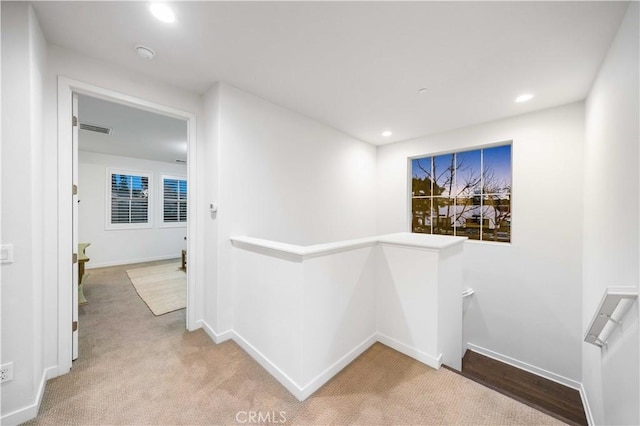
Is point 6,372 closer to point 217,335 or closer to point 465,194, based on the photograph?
point 217,335

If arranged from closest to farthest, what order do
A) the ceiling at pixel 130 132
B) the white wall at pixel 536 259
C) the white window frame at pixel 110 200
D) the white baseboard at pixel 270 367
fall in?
the white baseboard at pixel 270 367
the white wall at pixel 536 259
the ceiling at pixel 130 132
the white window frame at pixel 110 200

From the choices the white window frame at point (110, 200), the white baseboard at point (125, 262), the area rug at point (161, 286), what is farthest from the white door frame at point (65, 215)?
the white window frame at point (110, 200)

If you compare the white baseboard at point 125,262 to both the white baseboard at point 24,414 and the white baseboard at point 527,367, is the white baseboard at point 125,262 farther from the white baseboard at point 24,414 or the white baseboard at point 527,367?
the white baseboard at point 527,367

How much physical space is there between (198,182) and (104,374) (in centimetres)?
181

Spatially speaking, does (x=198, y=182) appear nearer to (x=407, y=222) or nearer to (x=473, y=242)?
(x=407, y=222)

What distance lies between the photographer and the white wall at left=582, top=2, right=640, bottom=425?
1.35 meters

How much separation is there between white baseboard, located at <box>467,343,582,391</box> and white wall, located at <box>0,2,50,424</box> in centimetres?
458

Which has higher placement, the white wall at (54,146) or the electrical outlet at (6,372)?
the white wall at (54,146)

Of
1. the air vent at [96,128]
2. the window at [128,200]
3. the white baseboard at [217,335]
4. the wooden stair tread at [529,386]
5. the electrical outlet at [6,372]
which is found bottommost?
the wooden stair tread at [529,386]

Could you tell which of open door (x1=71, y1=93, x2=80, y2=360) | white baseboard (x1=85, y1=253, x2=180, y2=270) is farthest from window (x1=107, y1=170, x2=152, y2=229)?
open door (x1=71, y1=93, x2=80, y2=360)

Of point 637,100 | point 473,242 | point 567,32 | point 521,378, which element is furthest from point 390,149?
point 521,378

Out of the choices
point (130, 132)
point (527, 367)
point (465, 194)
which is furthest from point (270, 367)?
point (130, 132)

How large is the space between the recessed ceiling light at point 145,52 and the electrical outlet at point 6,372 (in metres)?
2.30

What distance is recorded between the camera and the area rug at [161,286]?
3.28m
